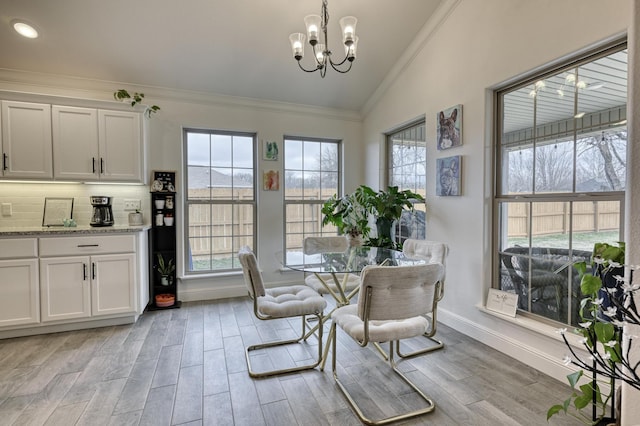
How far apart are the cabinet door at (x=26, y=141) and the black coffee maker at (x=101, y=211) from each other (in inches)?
18.0

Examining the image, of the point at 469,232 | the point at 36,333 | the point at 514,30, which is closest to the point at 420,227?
the point at 469,232

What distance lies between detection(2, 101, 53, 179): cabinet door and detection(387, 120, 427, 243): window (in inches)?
151

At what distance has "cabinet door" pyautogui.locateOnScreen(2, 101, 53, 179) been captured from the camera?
298 cm

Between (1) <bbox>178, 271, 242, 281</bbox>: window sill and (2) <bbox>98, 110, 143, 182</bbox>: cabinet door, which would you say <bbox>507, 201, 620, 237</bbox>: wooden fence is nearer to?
(1) <bbox>178, 271, 242, 281</bbox>: window sill

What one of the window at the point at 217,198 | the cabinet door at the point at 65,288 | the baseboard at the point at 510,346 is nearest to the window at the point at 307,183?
the window at the point at 217,198

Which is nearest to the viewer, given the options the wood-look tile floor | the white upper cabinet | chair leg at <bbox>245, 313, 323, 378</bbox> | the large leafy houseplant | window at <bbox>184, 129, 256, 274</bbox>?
the large leafy houseplant

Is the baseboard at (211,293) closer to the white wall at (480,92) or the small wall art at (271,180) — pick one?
the small wall art at (271,180)

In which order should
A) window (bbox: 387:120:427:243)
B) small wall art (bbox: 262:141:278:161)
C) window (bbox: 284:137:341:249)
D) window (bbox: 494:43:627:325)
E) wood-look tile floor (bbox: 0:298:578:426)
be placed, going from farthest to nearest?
window (bbox: 284:137:341:249) → small wall art (bbox: 262:141:278:161) → window (bbox: 387:120:427:243) → window (bbox: 494:43:627:325) → wood-look tile floor (bbox: 0:298:578:426)

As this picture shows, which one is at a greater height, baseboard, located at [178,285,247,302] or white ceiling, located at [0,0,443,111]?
white ceiling, located at [0,0,443,111]

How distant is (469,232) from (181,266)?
129 inches

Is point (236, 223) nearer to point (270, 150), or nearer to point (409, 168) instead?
point (270, 150)

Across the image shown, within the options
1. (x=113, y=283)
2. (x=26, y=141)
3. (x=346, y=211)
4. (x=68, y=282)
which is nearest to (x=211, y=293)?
(x=113, y=283)

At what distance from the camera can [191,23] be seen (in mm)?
3004

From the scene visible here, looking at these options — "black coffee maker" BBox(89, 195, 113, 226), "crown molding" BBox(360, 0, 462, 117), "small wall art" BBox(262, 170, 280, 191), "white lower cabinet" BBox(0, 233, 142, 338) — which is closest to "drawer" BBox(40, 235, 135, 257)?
"white lower cabinet" BBox(0, 233, 142, 338)
